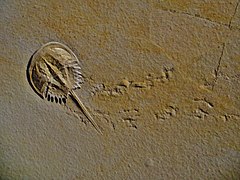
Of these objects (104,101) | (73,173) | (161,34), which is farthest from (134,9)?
(73,173)

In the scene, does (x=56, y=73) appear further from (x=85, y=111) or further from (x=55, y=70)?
(x=85, y=111)

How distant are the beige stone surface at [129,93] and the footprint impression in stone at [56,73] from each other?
0.02 meters

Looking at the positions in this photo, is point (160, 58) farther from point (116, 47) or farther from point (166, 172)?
point (166, 172)

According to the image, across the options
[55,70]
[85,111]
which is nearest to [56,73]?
[55,70]

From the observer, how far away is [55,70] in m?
1.23

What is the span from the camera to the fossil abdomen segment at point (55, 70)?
122cm

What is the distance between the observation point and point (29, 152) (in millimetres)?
1262

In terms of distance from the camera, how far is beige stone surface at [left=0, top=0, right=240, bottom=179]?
1157 millimetres

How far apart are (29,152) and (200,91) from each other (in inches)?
19.4

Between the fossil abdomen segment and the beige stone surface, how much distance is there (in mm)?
19

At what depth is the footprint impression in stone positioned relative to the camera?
1223 millimetres

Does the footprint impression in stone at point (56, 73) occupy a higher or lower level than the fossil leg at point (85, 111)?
higher

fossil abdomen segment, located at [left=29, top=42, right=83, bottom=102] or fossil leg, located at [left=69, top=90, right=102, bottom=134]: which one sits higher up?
fossil abdomen segment, located at [left=29, top=42, right=83, bottom=102]

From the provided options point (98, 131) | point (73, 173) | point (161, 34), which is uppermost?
point (161, 34)
